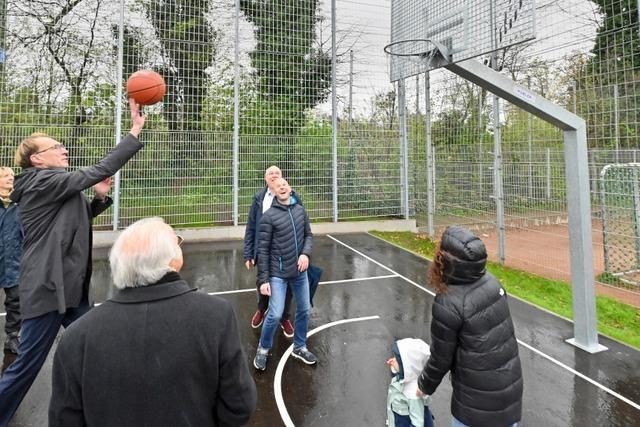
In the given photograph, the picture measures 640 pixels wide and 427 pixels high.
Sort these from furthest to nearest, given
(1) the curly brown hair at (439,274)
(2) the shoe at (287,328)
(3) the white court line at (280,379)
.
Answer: (2) the shoe at (287,328), (3) the white court line at (280,379), (1) the curly brown hair at (439,274)

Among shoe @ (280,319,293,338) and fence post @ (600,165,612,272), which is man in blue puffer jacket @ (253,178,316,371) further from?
fence post @ (600,165,612,272)

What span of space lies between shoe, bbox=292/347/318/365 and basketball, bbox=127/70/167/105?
273cm

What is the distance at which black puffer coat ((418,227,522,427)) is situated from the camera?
204 cm

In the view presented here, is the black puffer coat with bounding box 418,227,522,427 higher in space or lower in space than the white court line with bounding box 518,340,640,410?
higher

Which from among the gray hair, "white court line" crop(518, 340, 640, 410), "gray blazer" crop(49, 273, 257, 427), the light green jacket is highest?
the gray hair

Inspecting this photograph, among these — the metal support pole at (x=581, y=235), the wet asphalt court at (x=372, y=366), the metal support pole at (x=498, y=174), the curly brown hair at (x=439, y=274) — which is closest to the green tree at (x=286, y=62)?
the metal support pole at (x=498, y=174)

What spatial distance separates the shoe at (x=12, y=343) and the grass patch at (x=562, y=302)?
6.53 meters

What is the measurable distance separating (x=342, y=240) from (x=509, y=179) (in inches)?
162

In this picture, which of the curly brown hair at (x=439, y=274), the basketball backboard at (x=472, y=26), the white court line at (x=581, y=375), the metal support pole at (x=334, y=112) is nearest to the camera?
the curly brown hair at (x=439, y=274)

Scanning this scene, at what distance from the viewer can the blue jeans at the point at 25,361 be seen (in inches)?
102

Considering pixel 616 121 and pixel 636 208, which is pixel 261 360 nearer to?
A: pixel 636 208

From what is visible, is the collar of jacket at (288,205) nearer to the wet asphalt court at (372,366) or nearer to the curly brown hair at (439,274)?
the wet asphalt court at (372,366)

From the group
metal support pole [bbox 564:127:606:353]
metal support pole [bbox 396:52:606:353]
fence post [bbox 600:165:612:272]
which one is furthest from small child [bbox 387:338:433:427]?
fence post [bbox 600:165:612:272]

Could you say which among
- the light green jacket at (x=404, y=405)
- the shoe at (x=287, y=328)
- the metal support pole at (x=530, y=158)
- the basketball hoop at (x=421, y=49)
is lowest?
the shoe at (x=287, y=328)
